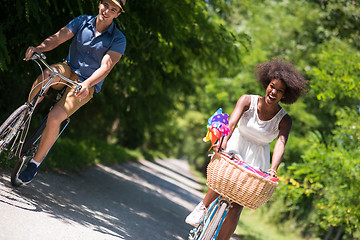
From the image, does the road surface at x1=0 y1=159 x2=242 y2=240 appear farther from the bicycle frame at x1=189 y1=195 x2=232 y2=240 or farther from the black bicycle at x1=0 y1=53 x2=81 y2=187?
the bicycle frame at x1=189 y1=195 x2=232 y2=240

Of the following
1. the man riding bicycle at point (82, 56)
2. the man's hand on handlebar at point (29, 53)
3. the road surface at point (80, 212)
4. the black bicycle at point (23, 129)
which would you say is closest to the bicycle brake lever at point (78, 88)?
the black bicycle at point (23, 129)

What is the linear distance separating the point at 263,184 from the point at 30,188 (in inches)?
122

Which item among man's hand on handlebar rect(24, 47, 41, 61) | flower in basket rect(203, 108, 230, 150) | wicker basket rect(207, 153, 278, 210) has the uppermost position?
flower in basket rect(203, 108, 230, 150)

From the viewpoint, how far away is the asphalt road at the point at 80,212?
4.60 metres

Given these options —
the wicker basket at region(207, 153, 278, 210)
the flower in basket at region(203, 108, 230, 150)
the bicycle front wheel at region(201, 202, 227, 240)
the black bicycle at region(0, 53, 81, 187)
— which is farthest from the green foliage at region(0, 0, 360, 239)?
the bicycle front wheel at region(201, 202, 227, 240)

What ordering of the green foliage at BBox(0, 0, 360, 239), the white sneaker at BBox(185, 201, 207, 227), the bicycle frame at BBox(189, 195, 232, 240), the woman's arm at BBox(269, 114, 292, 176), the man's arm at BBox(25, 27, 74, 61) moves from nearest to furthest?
1. the bicycle frame at BBox(189, 195, 232, 240)
2. the woman's arm at BBox(269, 114, 292, 176)
3. the white sneaker at BBox(185, 201, 207, 227)
4. the man's arm at BBox(25, 27, 74, 61)
5. the green foliage at BBox(0, 0, 360, 239)

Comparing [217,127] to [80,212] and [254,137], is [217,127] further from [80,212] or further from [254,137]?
[80,212]

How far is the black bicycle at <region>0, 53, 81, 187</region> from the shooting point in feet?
17.0

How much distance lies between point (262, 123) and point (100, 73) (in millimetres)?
1798

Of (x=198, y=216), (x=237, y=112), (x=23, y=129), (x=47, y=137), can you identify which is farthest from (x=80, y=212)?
(x=237, y=112)

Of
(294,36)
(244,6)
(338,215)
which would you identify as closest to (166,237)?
(338,215)

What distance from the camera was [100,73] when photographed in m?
5.32

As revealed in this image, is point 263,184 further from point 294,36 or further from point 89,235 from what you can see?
point 294,36

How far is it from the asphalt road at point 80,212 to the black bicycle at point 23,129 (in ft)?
1.30
